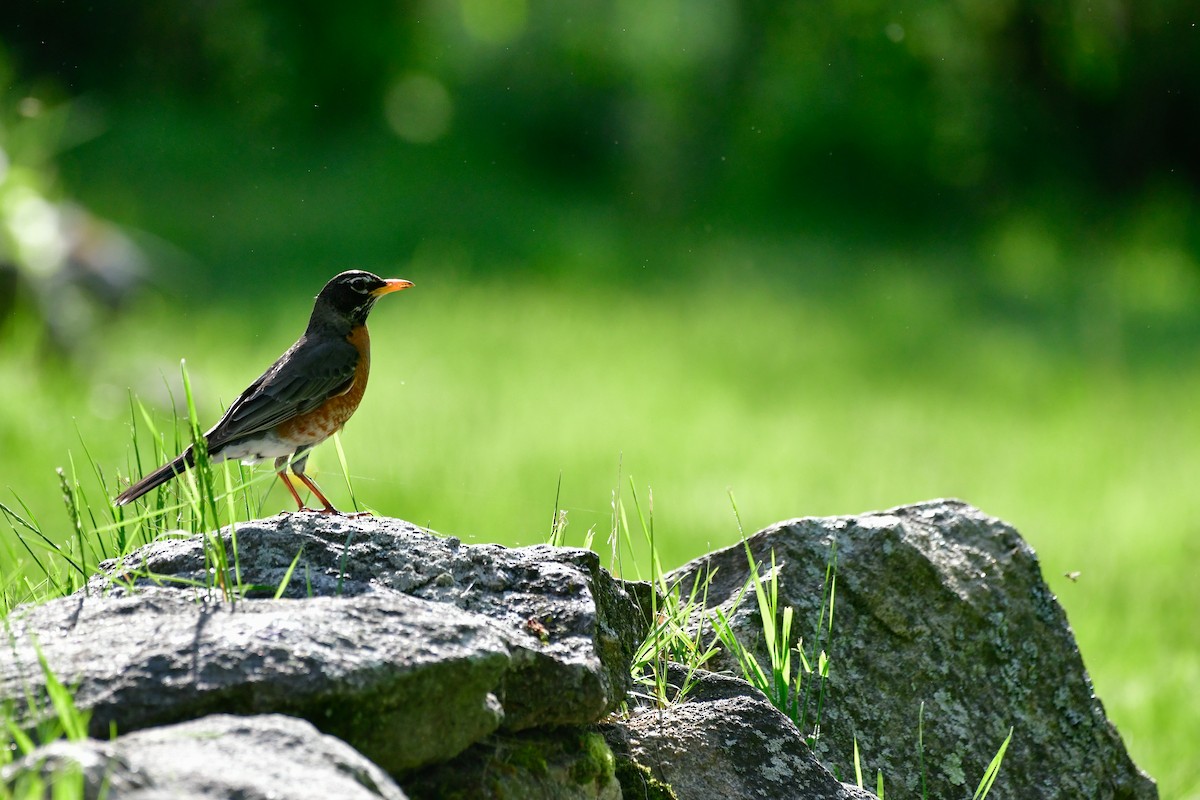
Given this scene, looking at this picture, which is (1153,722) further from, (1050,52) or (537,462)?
(1050,52)

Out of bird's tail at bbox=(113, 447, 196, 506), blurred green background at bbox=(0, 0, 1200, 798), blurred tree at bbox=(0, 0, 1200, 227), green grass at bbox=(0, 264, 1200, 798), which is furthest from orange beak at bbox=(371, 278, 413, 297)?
blurred tree at bbox=(0, 0, 1200, 227)

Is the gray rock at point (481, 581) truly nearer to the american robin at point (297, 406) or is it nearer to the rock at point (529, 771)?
the rock at point (529, 771)

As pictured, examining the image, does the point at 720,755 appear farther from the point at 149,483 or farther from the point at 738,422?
the point at 738,422

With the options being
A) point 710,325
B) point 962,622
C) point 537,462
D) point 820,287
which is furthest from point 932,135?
point 962,622

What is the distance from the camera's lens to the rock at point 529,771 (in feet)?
7.48

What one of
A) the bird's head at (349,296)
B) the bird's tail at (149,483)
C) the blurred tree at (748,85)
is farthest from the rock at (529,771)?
A: the blurred tree at (748,85)

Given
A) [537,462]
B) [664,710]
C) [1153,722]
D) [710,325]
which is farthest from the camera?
[710,325]

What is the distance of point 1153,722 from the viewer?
17.9ft

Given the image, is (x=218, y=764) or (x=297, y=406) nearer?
(x=218, y=764)

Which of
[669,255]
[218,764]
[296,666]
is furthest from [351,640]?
[669,255]

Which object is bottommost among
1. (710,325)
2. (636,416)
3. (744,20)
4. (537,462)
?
(537,462)

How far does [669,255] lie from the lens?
604 inches

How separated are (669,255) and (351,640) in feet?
44.0

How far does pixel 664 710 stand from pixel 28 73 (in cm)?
1786
